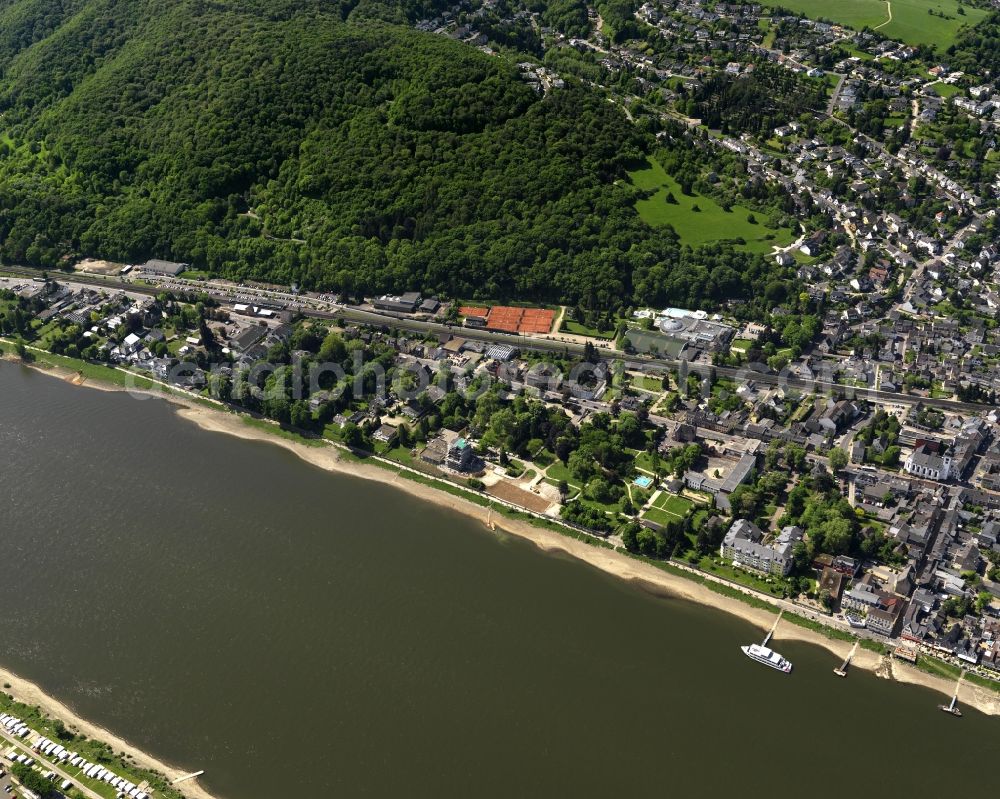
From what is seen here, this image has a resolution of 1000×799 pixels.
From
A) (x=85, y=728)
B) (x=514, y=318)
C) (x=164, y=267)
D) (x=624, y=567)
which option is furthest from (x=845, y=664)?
(x=164, y=267)

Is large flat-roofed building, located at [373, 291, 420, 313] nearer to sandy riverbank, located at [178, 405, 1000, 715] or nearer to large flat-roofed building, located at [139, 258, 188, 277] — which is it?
sandy riverbank, located at [178, 405, 1000, 715]

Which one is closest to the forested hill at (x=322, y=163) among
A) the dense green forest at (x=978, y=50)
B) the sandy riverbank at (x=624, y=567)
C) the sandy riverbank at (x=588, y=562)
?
the sandy riverbank at (x=588, y=562)

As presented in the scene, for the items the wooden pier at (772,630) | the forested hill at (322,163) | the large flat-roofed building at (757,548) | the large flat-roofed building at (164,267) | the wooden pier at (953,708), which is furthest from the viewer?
the large flat-roofed building at (164,267)


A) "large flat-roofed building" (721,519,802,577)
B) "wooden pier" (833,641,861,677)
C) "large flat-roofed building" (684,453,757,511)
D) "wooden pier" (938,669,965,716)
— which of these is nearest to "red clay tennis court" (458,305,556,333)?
"large flat-roofed building" (684,453,757,511)

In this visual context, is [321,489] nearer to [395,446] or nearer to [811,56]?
[395,446]

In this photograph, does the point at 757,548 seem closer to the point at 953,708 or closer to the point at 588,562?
the point at 588,562

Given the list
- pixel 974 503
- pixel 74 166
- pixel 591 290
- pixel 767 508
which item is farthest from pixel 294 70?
pixel 974 503

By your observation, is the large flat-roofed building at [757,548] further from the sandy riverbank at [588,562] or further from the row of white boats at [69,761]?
the row of white boats at [69,761]
